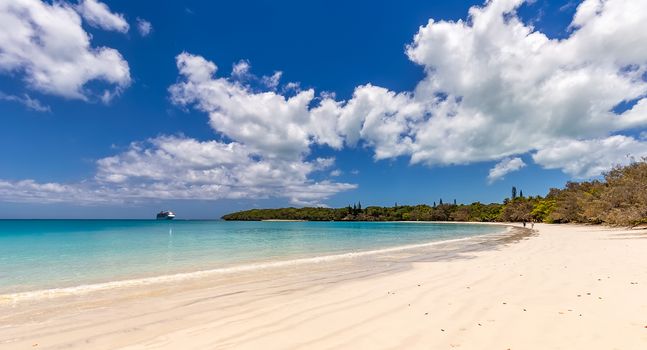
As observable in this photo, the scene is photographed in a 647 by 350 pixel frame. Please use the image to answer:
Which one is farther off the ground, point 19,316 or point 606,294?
point 606,294

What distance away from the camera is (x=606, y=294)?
7.45 m

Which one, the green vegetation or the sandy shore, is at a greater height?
the green vegetation

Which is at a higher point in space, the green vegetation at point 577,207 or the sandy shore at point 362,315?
the green vegetation at point 577,207

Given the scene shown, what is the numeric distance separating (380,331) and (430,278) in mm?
5865

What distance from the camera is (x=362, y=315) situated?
663cm

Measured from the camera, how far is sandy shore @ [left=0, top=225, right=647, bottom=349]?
5.13 m

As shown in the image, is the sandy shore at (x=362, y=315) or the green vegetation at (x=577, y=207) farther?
the green vegetation at (x=577, y=207)

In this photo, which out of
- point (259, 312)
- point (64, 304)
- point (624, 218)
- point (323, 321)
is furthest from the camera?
point (624, 218)

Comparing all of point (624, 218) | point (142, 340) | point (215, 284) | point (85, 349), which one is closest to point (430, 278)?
point (215, 284)

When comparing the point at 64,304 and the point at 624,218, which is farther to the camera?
the point at 624,218

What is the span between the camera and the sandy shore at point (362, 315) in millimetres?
5133

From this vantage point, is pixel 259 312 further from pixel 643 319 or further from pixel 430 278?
pixel 643 319

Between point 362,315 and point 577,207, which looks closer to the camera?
point 362,315

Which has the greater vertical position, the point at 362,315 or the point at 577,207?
the point at 577,207
